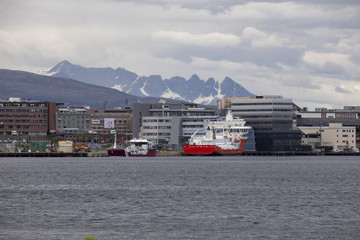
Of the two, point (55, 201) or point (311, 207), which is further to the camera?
point (55, 201)

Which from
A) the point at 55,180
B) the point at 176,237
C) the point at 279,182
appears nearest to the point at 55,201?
the point at 176,237

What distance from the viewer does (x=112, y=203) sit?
79062mm

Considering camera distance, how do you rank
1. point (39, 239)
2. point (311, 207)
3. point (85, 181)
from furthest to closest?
point (85, 181) < point (311, 207) < point (39, 239)

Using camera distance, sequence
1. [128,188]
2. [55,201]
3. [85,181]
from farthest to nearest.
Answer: [85,181] < [128,188] < [55,201]

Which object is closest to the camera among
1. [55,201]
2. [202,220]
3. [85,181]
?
[202,220]

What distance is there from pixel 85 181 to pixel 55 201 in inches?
1302

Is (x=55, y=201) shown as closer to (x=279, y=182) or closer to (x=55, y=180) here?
(x=55, y=180)

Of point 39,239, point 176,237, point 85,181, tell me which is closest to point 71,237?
point 39,239

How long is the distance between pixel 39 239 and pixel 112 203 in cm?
2375

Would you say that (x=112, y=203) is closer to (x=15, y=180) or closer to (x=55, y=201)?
(x=55, y=201)

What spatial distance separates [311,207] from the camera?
75750 mm

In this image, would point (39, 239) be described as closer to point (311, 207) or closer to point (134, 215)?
point (134, 215)

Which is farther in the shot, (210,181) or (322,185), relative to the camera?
(210,181)

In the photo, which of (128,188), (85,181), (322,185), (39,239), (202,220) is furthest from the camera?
(85,181)
